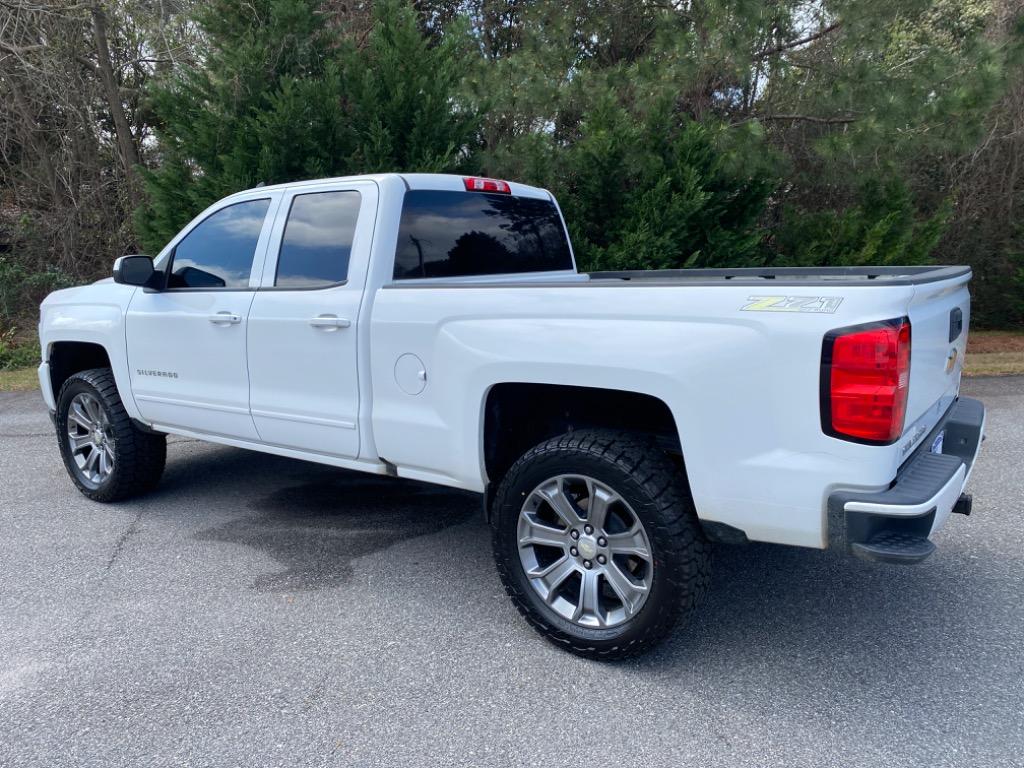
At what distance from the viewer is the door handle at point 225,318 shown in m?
4.42

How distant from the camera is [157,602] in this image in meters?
3.88

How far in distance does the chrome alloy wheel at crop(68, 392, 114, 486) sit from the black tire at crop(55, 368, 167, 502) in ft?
0.08

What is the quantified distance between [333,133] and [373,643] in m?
7.70

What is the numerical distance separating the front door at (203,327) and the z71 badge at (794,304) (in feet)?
8.92

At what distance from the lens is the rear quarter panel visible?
272cm

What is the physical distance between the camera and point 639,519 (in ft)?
10.2

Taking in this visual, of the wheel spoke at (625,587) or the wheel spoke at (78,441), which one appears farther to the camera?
the wheel spoke at (78,441)

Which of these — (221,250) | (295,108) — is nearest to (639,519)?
(221,250)

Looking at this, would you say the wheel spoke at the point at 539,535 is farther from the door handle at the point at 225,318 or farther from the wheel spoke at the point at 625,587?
the door handle at the point at 225,318

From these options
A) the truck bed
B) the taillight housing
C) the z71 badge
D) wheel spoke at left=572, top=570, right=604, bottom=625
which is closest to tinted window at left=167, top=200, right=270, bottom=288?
the truck bed

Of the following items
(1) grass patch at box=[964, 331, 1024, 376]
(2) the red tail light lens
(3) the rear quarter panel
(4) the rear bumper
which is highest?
(2) the red tail light lens

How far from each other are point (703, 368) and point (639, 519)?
634 millimetres

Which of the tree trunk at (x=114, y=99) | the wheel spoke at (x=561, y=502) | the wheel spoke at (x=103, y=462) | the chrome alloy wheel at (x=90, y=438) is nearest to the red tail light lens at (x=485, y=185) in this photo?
the wheel spoke at (x=561, y=502)

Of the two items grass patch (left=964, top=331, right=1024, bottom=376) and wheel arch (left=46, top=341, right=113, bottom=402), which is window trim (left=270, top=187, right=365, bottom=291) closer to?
wheel arch (left=46, top=341, right=113, bottom=402)
